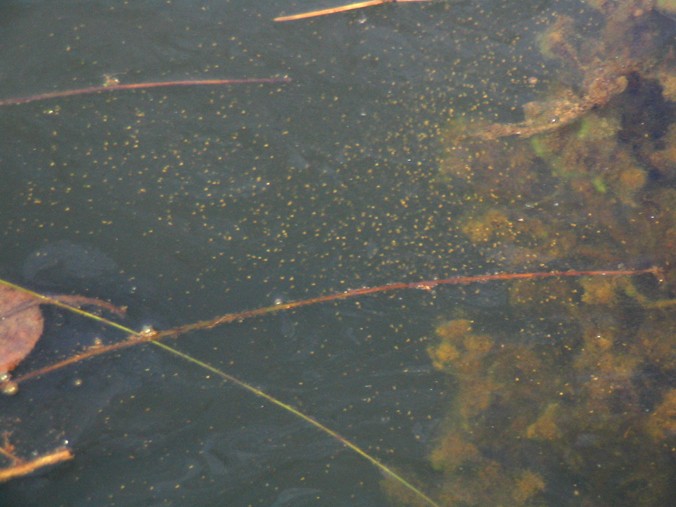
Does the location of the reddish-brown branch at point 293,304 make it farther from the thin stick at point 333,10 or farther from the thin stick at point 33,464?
the thin stick at point 333,10

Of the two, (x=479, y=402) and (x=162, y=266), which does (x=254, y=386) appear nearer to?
(x=162, y=266)

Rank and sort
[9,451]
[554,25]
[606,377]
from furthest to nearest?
[554,25]
[606,377]
[9,451]

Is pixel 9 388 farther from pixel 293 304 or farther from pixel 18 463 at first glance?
pixel 293 304

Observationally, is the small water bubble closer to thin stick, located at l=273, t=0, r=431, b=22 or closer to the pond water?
the pond water

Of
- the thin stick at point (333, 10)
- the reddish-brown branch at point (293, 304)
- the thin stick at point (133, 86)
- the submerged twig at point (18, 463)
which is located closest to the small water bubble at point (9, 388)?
the reddish-brown branch at point (293, 304)

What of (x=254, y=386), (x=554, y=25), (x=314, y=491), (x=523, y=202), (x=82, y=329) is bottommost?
(x=314, y=491)

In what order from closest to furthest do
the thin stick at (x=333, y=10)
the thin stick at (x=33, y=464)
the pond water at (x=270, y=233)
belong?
the thin stick at (x=33, y=464), the pond water at (x=270, y=233), the thin stick at (x=333, y=10)

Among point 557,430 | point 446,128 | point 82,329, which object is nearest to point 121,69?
point 82,329
